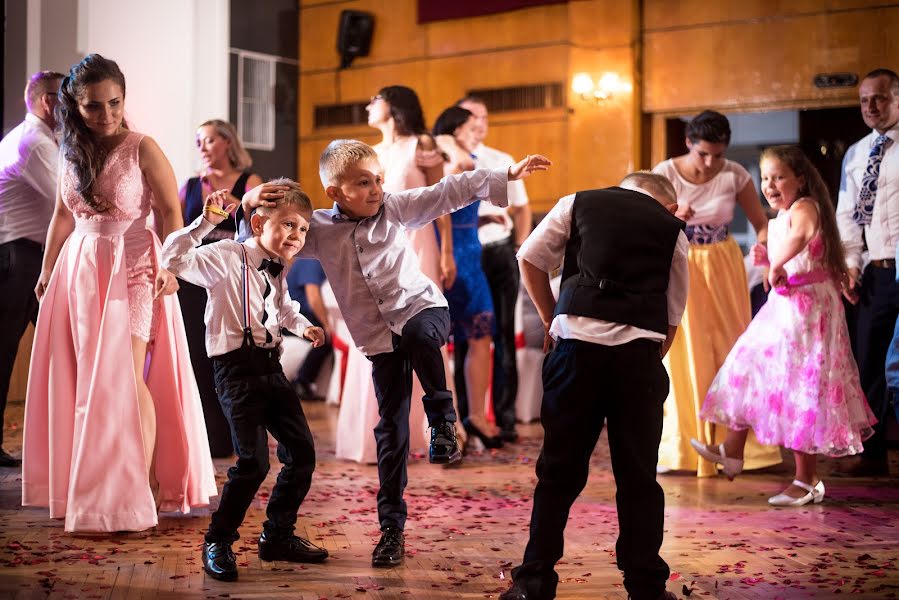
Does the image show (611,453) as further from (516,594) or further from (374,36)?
(374,36)

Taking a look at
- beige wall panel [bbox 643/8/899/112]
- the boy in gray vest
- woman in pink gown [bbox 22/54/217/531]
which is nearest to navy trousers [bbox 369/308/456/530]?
the boy in gray vest

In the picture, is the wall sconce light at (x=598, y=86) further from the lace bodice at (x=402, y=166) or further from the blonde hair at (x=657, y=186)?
the blonde hair at (x=657, y=186)

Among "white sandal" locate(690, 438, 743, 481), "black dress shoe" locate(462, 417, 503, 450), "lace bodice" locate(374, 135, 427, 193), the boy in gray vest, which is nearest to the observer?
the boy in gray vest

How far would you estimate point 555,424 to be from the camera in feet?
9.02

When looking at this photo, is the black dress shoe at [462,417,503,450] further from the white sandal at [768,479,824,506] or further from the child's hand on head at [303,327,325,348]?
the child's hand on head at [303,327,325,348]

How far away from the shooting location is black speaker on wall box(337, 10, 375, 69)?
1207 centimetres

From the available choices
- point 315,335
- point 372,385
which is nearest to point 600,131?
point 372,385

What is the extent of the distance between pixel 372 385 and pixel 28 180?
5.66 feet

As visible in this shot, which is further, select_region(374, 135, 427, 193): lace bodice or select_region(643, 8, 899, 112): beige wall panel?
select_region(643, 8, 899, 112): beige wall panel

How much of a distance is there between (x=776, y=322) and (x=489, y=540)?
1595 millimetres

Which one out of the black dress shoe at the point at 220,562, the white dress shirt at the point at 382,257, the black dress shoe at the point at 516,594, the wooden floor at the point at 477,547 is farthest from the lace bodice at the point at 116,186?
the black dress shoe at the point at 516,594

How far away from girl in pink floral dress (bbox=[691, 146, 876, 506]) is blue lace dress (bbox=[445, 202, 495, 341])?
1378 millimetres

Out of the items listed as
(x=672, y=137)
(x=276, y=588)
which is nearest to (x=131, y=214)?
(x=276, y=588)

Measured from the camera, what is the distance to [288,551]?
3270mm
